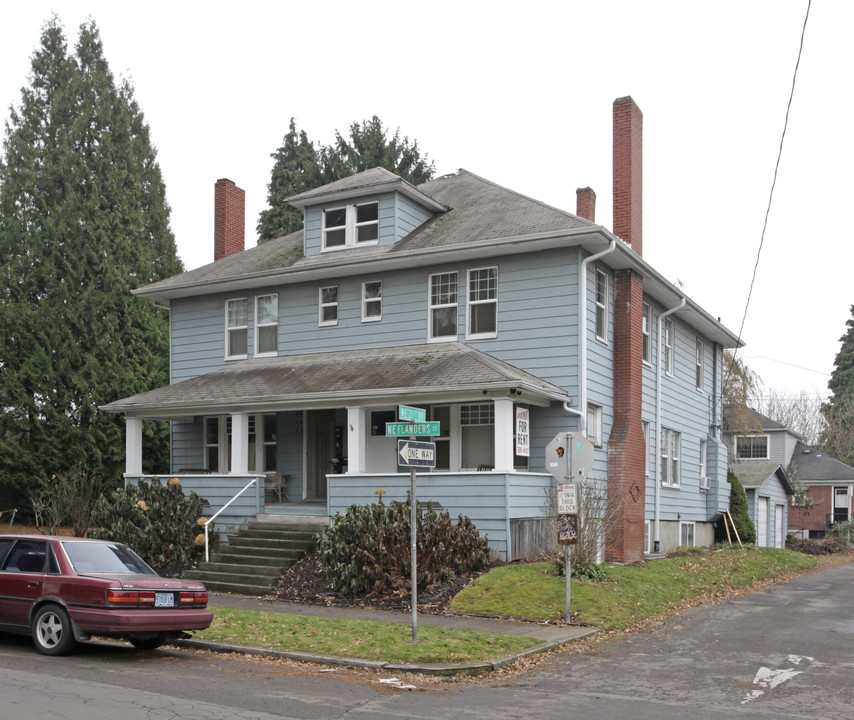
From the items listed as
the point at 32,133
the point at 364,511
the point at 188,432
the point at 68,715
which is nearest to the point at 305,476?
the point at 188,432

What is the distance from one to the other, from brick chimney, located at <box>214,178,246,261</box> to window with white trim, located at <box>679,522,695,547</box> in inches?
569

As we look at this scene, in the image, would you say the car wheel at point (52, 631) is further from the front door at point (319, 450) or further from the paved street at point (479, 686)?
the front door at point (319, 450)

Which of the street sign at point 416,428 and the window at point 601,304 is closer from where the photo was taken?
the street sign at point 416,428

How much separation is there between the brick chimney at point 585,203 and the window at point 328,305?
6435 mm

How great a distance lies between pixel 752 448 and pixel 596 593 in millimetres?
33318

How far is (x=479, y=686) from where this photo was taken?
31.7 feet

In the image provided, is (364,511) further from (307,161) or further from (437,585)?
(307,161)

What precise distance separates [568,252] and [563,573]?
6.87 meters

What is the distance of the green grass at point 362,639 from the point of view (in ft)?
35.2

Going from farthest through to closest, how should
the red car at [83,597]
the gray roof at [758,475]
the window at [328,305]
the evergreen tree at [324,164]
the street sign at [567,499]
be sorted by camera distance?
1. the evergreen tree at [324,164]
2. the gray roof at [758,475]
3. the window at [328,305]
4. the street sign at [567,499]
5. the red car at [83,597]

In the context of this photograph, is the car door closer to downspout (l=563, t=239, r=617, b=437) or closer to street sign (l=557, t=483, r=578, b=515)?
street sign (l=557, t=483, r=578, b=515)

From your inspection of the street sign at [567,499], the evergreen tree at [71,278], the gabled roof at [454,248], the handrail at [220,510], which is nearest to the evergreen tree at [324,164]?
the evergreen tree at [71,278]

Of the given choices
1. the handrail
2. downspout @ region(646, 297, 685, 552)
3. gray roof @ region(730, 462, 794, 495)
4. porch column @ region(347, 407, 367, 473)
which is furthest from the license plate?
gray roof @ region(730, 462, 794, 495)

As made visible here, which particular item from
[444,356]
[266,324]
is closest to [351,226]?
[266,324]
